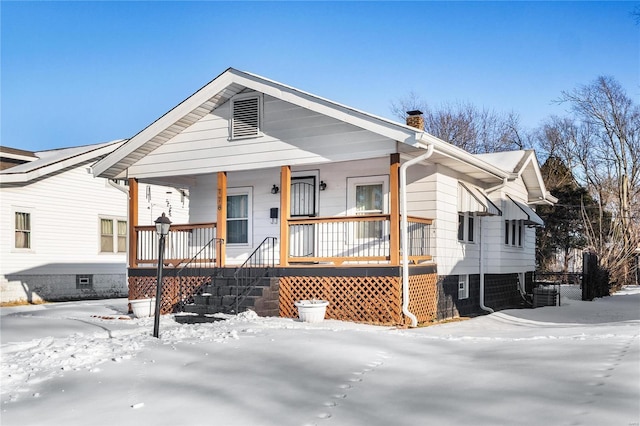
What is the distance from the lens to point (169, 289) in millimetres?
15180

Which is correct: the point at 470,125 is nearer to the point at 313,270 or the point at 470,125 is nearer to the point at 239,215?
the point at 239,215

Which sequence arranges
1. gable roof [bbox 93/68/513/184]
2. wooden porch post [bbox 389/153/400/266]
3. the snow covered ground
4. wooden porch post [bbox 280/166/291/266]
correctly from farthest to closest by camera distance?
wooden porch post [bbox 280/166/291/266]
wooden porch post [bbox 389/153/400/266]
gable roof [bbox 93/68/513/184]
the snow covered ground

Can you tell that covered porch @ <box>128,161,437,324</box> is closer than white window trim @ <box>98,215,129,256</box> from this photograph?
Yes

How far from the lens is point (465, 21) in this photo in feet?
58.0

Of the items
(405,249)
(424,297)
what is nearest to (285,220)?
(405,249)

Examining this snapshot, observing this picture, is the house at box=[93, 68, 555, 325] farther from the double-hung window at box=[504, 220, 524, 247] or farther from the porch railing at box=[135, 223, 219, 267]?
the double-hung window at box=[504, 220, 524, 247]

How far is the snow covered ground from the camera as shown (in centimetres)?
560

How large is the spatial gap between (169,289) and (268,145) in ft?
14.4

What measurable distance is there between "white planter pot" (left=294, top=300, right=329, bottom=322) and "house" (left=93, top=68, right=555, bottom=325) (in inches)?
27.5

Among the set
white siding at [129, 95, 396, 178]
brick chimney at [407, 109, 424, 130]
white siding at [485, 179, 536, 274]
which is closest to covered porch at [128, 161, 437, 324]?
white siding at [129, 95, 396, 178]

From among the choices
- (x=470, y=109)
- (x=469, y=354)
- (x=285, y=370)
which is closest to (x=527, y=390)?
A: (x=469, y=354)

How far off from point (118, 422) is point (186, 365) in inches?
83.9

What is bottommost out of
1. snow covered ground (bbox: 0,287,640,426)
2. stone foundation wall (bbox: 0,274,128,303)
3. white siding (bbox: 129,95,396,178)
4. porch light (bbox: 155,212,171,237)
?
stone foundation wall (bbox: 0,274,128,303)

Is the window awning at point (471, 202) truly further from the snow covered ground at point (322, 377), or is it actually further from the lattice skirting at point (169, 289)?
the lattice skirting at point (169, 289)
